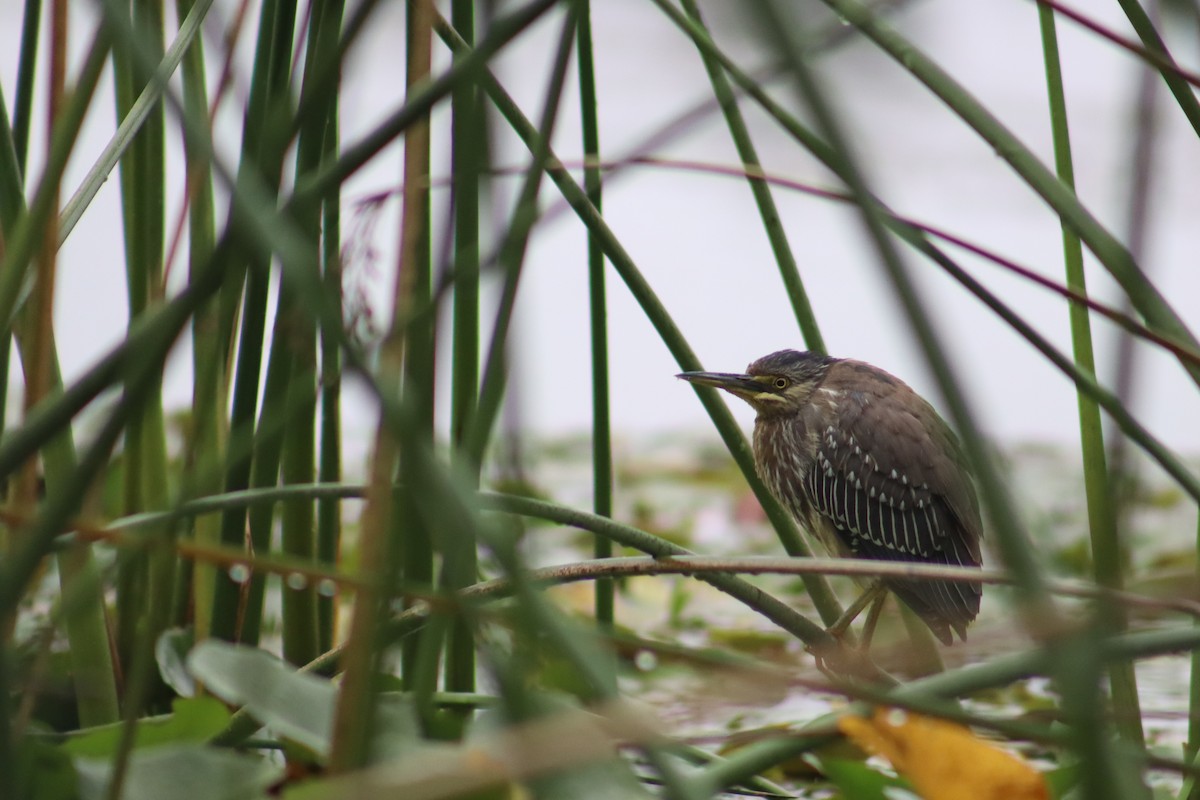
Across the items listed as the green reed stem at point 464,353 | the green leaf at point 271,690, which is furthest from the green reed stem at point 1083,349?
the green leaf at point 271,690

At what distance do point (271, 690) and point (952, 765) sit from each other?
55 cm

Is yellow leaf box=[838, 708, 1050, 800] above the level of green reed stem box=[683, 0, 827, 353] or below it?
below

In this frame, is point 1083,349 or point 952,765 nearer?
point 952,765

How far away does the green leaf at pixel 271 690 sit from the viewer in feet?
2.98

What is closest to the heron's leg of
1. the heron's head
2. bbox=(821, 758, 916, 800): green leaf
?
the heron's head

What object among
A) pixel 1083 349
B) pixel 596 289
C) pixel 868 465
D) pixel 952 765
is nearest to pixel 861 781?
pixel 952 765

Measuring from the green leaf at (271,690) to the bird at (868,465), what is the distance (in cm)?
164

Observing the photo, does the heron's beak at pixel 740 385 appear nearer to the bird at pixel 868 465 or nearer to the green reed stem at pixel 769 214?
the bird at pixel 868 465

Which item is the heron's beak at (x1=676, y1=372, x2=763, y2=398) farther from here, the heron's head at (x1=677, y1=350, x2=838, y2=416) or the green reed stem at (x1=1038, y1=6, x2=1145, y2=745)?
the green reed stem at (x1=1038, y1=6, x2=1145, y2=745)

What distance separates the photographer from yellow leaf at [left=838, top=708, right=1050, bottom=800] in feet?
3.05

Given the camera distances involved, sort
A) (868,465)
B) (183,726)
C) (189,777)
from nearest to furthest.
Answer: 1. (189,777)
2. (183,726)
3. (868,465)

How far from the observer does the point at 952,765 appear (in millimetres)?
936

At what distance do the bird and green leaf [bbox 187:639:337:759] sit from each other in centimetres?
164

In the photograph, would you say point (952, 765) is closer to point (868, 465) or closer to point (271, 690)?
point (271, 690)
